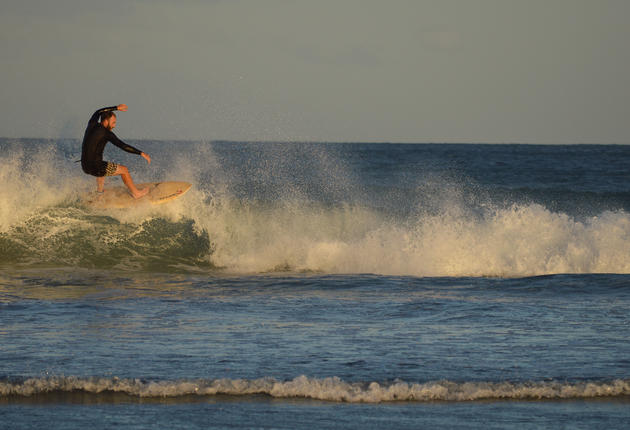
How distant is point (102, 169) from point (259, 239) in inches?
155

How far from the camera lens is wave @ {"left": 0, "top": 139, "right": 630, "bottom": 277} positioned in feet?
44.5

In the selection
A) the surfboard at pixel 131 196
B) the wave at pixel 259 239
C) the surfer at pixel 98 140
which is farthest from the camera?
the surfboard at pixel 131 196

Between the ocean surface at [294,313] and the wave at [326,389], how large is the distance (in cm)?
2

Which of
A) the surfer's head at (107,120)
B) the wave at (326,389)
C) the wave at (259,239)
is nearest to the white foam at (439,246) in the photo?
the wave at (259,239)

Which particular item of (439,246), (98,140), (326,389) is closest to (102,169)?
(98,140)

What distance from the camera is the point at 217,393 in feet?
19.0

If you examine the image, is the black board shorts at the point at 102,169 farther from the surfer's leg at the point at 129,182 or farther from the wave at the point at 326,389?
the wave at the point at 326,389

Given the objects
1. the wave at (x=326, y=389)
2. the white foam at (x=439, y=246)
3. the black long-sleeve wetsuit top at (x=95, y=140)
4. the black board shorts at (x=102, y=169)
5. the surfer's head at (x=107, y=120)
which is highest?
the surfer's head at (x=107, y=120)

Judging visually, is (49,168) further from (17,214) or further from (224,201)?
(224,201)

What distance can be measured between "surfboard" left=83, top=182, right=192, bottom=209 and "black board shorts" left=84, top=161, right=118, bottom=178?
1667 mm

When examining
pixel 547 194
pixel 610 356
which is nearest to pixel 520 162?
pixel 547 194

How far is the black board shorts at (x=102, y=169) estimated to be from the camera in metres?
12.0

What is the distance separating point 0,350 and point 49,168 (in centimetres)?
1005

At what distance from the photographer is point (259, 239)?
49.5 feet
